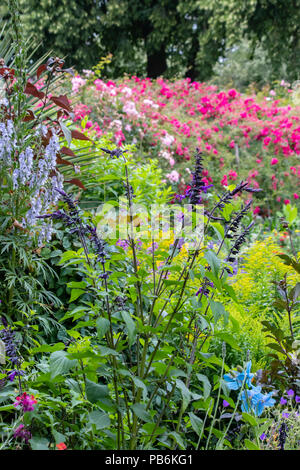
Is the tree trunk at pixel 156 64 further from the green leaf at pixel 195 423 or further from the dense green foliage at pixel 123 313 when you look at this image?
the green leaf at pixel 195 423

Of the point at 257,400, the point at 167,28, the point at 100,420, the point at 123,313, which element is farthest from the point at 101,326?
the point at 167,28

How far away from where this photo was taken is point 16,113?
244cm

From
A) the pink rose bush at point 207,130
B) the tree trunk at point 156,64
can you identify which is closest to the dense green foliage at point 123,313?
the pink rose bush at point 207,130

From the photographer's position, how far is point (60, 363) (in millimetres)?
1508

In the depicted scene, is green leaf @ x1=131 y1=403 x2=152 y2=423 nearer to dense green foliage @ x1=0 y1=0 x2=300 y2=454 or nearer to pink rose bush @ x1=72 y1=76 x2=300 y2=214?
dense green foliage @ x1=0 y1=0 x2=300 y2=454

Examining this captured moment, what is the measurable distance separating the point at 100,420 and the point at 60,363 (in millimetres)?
223

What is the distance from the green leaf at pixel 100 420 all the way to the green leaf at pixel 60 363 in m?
0.18

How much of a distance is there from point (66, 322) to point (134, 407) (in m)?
1.32

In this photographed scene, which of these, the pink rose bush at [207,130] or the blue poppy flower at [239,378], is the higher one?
the pink rose bush at [207,130]

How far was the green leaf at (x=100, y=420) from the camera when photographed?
150 centimetres

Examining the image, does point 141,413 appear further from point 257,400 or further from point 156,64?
point 156,64

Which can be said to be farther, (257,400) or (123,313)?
(257,400)

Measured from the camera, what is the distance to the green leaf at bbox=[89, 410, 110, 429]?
150 centimetres

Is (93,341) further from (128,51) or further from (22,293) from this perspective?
(128,51)
